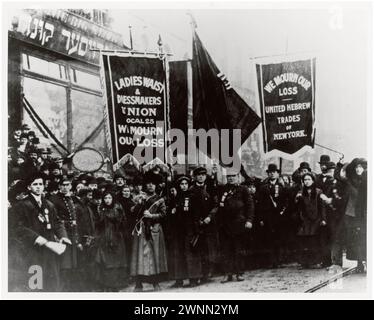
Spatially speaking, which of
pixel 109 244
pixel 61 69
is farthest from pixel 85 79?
pixel 109 244

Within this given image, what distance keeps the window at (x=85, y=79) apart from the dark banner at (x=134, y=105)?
0.11m

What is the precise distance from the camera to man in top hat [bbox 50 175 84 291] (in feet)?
18.5

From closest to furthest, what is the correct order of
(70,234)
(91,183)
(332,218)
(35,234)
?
1. (35,234)
2. (70,234)
3. (91,183)
4. (332,218)

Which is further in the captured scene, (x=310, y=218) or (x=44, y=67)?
(x=310, y=218)

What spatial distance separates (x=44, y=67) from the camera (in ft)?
18.8

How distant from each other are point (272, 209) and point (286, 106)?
110 centimetres

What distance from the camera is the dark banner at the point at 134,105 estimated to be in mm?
5789

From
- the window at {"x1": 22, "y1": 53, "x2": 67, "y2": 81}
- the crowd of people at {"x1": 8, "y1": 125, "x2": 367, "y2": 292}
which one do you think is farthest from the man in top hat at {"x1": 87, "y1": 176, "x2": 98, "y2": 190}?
the window at {"x1": 22, "y1": 53, "x2": 67, "y2": 81}

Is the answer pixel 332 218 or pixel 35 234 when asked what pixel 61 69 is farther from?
pixel 332 218

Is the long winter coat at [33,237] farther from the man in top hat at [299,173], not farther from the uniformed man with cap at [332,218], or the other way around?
the uniformed man with cap at [332,218]

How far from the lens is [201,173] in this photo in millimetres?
5793

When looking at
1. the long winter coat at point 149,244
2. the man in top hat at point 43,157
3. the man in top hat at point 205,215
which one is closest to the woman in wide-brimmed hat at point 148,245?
the long winter coat at point 149,244

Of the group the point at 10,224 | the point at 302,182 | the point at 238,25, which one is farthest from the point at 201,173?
the point at 10,224

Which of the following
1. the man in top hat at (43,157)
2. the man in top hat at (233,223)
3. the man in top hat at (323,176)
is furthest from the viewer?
the man in top hat at (323,176)
